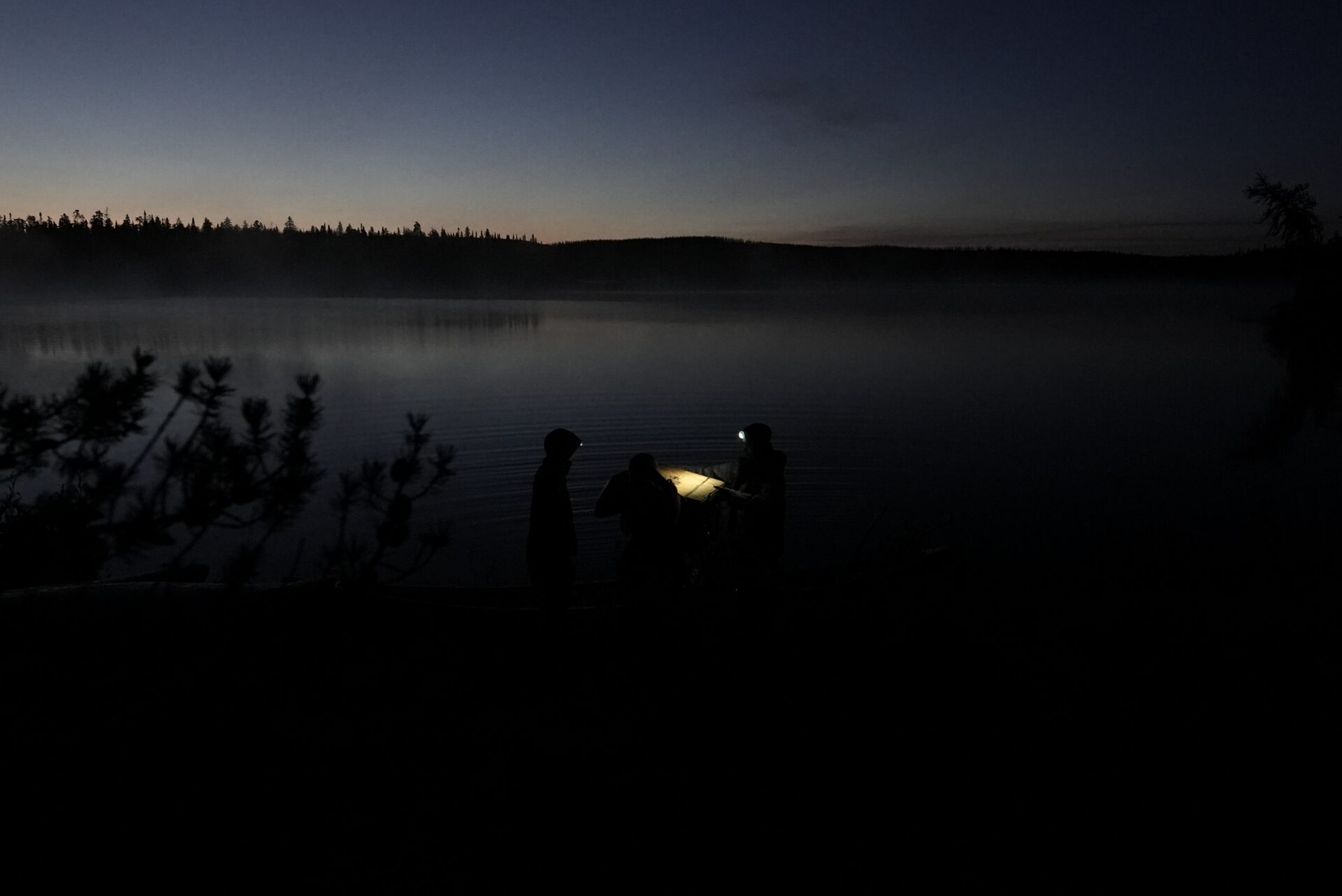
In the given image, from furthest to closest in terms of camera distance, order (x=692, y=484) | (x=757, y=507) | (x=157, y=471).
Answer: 1. (x=692, y=484)
2. (x=757, y=507)
3. (x=157, y=471)

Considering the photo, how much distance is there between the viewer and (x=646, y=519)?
6.58 meters

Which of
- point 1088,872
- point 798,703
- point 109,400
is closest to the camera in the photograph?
point 109,400

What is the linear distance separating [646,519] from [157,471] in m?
3.64

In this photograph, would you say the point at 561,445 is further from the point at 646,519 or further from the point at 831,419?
the point at 831,419

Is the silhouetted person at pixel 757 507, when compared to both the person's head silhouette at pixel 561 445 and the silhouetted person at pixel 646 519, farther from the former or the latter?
the person's head silhouette at pixel 561 445

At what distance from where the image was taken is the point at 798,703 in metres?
5.89

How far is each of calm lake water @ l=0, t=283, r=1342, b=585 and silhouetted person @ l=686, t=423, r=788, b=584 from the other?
3.73m

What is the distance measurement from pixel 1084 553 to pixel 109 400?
13184 mm

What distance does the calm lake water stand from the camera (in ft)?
47.7

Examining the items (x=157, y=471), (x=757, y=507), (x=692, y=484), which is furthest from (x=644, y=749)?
(x=157, y=471)

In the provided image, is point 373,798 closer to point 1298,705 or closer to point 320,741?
point 320,741

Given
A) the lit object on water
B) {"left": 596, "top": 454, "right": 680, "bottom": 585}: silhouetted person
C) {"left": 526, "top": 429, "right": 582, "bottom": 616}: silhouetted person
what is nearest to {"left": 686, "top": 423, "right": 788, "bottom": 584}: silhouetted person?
the lit object on water

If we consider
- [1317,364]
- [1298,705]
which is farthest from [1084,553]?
[1317,364]

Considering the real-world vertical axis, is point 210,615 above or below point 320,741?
above
